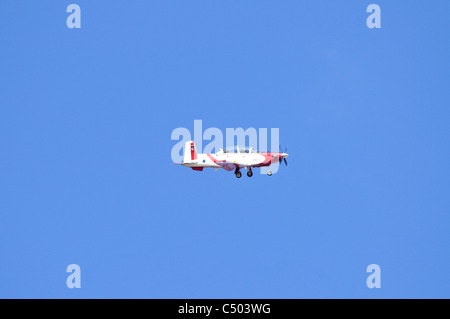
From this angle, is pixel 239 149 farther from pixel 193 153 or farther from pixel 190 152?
pixel 190 152

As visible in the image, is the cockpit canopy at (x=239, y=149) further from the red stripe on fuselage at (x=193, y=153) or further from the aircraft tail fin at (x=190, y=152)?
the aircraft tail fin at (x=190, y=152)

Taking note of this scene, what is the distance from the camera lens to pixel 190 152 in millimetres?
93375

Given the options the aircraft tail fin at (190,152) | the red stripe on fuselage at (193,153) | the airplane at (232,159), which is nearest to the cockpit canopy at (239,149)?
the airplane at (232,159)

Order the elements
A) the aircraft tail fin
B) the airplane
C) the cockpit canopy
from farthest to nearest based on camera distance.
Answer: the aircraft tail fin, the cockpit canopy, the airplane

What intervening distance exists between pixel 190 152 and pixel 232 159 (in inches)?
178

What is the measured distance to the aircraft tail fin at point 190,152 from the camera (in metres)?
93.2

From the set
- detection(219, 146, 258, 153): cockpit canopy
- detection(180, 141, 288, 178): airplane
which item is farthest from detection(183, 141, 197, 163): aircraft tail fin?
detection(219, 146, 258, 153): cockpit canopy

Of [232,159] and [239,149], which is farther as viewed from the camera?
[239,149]

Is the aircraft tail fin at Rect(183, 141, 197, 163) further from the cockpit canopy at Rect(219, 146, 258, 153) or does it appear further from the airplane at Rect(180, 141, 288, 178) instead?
the cockpit canopy at Rect(219, 146, 258, 153)

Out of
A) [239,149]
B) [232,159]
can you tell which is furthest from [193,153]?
[239,149]

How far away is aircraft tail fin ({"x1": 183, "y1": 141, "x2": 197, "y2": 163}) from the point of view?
93.2 meters

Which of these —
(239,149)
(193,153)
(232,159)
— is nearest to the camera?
(232,159)
